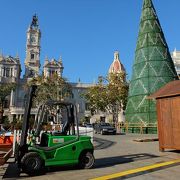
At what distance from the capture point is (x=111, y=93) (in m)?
50.4

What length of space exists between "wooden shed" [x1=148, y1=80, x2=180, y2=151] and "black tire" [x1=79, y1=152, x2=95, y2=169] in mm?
5766

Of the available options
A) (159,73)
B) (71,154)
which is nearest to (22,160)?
(71,154)

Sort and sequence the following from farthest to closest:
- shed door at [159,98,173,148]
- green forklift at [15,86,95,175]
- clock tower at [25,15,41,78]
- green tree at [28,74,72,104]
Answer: clock tower at [25,15,41,78] < green tree at [28,74,72,104] < shed door at [159,98,173,148] < green forklift at [15,86,95,175]

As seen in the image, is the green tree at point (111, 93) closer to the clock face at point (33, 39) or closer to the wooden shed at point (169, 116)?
the wooden shed at point (169, 116)

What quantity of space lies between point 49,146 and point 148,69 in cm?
2705

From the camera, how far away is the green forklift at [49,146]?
8.91 m

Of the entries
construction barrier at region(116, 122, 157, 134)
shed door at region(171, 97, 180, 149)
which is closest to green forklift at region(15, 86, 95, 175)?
shed door at region(171, 97, 180, 149)

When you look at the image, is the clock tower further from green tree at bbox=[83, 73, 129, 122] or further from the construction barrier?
the construction barrier

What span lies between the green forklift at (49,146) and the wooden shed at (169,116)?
5.81 meters

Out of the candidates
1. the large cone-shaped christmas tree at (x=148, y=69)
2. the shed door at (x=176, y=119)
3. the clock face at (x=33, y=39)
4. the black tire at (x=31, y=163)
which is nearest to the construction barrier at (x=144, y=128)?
the large cone-shaped christmas tree at (x=148, y=69)

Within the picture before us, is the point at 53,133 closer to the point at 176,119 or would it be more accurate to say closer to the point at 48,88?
the point at 176,119

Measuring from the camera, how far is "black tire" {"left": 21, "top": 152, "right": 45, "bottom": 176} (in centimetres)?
875

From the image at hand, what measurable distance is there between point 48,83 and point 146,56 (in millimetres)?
22546

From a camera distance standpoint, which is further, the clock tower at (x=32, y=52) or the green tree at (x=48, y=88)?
the clock tower at (x=32, y=52)
